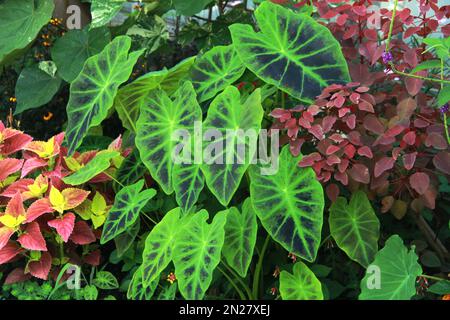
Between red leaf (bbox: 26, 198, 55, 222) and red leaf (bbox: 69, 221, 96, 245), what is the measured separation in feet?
0.40

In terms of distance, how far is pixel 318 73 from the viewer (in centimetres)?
182

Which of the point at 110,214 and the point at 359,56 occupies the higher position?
the point at 359,56

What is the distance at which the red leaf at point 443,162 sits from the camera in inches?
66.9

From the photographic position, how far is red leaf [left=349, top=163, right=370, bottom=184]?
5.60 feet

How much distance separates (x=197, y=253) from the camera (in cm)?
172

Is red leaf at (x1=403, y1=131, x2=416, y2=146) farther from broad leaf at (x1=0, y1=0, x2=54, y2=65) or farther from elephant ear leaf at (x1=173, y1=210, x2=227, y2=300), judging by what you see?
broad leaf at (x1=0, y1=0, x2=54, y2=65)

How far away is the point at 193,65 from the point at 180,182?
45 centimetres

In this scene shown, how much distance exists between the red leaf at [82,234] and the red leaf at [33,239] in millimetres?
119

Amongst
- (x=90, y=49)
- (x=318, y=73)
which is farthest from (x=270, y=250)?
(x=90, y=49)

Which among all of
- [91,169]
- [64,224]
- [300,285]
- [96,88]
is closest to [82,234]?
[64,224]

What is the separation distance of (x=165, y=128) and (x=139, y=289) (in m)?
0.49

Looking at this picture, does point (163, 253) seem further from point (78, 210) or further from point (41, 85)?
point (41, 85)

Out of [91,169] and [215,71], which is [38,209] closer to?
[91,169]

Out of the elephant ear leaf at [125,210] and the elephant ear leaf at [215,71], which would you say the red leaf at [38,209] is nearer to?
the elephant ear leaf at [125,210]
